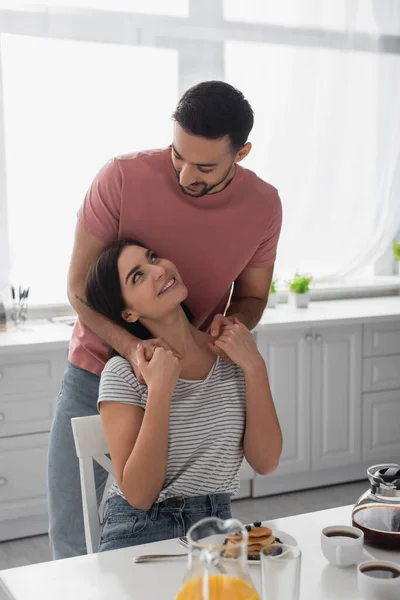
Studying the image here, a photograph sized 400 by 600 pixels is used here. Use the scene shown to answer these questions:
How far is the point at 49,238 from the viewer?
3236mm

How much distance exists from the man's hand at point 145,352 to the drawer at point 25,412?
127cm

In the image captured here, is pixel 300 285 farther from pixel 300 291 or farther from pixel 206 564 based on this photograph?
pixel 206 564

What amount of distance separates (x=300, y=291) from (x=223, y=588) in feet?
9.03

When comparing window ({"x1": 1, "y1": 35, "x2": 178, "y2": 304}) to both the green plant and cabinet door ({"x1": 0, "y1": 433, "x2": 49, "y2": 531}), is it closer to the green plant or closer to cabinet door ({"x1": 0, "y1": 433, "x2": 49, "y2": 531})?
cabinet door ({"x1": 0, "y1": 433, "x2": 49, "y2": 531})

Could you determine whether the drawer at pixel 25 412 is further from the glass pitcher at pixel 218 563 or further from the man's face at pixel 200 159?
the glass pitcher at pixel 218 563

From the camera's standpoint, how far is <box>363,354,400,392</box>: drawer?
338 centimetres

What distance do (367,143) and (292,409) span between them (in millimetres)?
1437

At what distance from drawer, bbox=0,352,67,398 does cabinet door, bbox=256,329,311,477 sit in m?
0.83

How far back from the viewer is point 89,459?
61.5 inches

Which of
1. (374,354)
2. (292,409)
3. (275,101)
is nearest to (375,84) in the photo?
(275,101)

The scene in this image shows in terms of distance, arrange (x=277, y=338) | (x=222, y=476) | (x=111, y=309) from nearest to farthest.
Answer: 1. (x=222, y=476)
2. (x=111, y=309)
3. (x=277, y=338)

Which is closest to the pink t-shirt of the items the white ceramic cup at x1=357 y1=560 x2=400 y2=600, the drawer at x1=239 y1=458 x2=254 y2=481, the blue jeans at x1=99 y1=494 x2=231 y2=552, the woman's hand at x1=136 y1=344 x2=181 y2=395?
the woman's hand at x1=136 y1=344 x2=181 y2=395

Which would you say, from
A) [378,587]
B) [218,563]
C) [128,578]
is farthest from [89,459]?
[218,563]

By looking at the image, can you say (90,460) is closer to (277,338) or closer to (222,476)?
(222,476)
